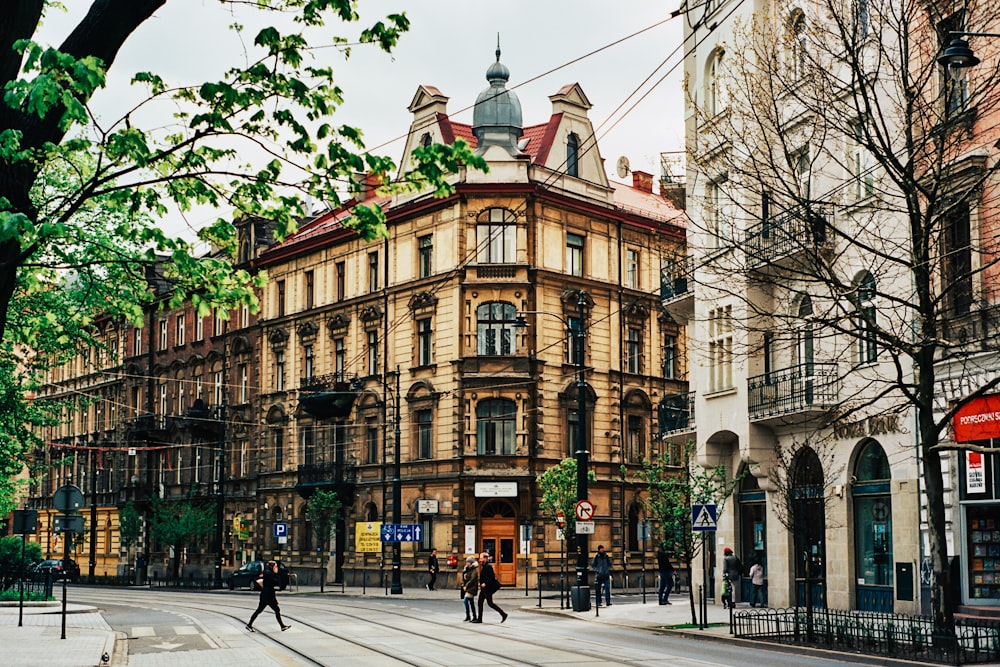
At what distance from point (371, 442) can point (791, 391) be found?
28.2m

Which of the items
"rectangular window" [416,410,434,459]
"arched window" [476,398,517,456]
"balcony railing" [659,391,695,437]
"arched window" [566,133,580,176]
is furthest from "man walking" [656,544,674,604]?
"arched window" [566,133,580,176]

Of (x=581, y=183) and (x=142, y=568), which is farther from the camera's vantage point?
(x=142, y=568)

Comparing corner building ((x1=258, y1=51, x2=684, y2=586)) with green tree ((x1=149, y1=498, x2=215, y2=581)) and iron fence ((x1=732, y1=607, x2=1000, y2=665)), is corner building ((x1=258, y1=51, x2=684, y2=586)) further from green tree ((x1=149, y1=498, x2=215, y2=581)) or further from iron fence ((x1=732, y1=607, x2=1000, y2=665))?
iron fence ((x1=732, y1=607, x2=1000, y2=665))

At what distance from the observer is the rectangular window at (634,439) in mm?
54263

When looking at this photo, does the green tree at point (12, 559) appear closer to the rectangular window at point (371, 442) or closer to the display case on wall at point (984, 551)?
the rectangular window at point (371, 442)

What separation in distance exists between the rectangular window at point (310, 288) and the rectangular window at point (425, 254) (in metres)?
8.71

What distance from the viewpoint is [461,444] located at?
5025 centimetres

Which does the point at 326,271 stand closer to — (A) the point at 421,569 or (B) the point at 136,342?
(A) the point at 421,569

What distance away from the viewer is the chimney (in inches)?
2490

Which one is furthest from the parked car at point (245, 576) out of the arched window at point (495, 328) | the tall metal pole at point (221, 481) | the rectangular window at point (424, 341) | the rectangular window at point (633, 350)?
the rectangular window at point (633, 350)

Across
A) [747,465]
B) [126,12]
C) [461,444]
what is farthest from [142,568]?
[126,12]

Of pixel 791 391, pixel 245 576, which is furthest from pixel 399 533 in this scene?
pixel 791 391

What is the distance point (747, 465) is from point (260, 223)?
3877cm

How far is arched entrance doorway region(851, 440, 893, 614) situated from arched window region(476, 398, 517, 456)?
73.2 ft
